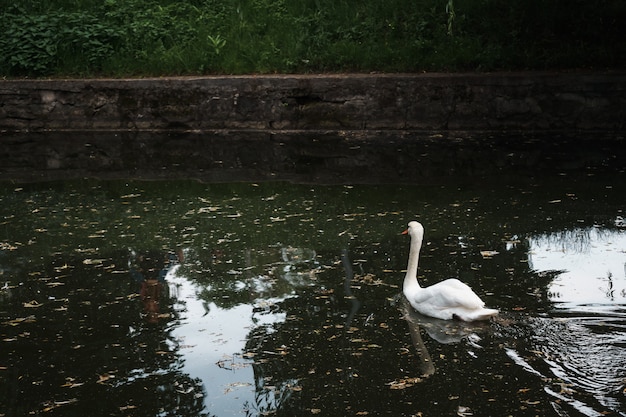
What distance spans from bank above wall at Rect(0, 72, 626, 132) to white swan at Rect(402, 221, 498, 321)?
27.9 feet

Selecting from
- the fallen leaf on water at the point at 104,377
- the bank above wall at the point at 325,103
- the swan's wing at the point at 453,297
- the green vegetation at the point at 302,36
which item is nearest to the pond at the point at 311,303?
the fallen leaf on water at the point at 104,377

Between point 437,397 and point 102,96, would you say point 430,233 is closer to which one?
point 437,397

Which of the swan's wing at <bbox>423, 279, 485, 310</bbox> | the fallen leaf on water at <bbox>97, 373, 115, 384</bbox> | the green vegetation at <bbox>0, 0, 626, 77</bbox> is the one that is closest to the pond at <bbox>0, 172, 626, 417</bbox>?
the fallen leaf on water at <bbox>97, 373, 115, 384</bbox>

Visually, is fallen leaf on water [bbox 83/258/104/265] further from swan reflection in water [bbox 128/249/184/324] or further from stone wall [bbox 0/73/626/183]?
stone wall [bbox 0/73/626/183]

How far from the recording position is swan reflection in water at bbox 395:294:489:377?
6612 millimetres

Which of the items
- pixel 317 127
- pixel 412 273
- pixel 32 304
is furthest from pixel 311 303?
pixel 317 127

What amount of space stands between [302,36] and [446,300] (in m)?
11.4

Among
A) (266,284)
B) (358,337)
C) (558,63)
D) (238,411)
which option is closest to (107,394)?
(238,411)

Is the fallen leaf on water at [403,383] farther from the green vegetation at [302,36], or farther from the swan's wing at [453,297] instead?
the green vegetation at [302,36]

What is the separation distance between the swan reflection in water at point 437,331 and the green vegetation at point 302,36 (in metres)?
9.82

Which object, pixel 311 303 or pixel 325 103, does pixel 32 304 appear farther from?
pixel 325 103

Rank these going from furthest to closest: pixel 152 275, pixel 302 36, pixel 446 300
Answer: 1. pixel 302 36
2. pixel 152 275
3. pixel 446 300

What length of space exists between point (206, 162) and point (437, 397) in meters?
8.95

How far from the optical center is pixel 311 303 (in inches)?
302
